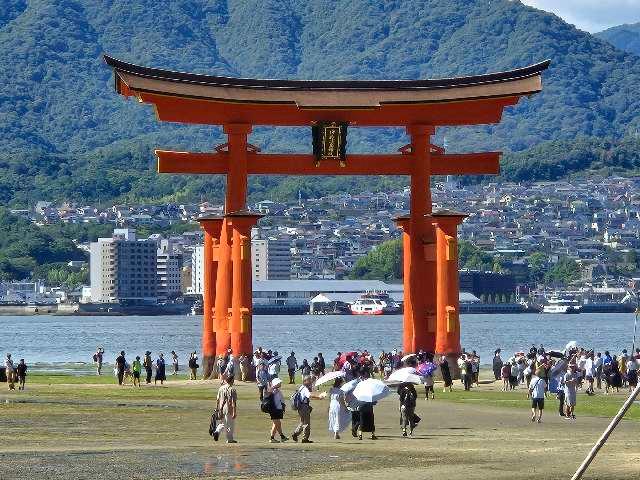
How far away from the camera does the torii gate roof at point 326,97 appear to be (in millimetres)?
52344

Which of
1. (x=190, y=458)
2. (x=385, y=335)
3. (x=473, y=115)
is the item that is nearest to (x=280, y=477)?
(x=190, y=458)

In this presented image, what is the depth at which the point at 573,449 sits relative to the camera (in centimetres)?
3086

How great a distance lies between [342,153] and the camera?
54.7 meters

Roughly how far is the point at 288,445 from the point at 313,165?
2479cm

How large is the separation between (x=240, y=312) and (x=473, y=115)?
1097 centimetres

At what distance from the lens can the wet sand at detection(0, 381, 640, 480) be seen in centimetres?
2678

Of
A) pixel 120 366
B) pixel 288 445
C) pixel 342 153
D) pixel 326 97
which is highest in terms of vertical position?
pixel 326 97

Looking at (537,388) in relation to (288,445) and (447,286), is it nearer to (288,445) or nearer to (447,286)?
(288,445)

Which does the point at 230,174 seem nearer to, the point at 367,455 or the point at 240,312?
the point at 240,312

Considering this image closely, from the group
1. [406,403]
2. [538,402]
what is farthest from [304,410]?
[538,402]

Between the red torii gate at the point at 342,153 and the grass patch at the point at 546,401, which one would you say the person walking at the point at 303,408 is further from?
the red torii gate at the point at 342,153

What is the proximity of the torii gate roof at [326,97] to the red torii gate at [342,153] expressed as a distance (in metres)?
0.03

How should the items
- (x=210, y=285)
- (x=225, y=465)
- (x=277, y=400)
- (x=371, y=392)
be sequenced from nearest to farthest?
1. (x=225, y=465)
2. (x=277, y=400)
3. (x=371, y=392)
4. (x=210, y=285)

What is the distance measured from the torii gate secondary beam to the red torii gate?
0.05 metres
